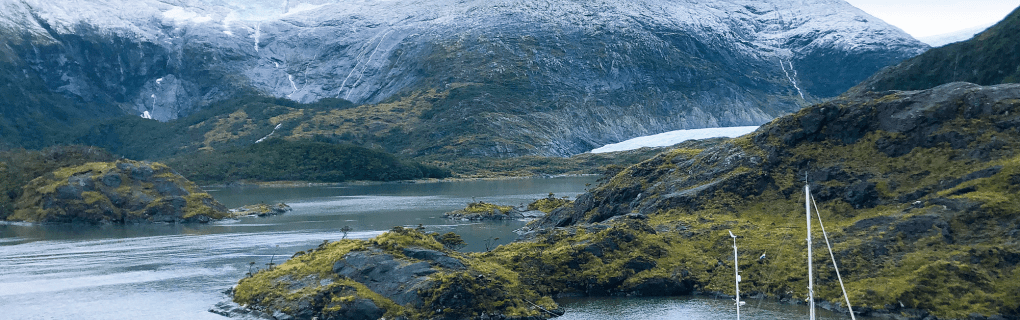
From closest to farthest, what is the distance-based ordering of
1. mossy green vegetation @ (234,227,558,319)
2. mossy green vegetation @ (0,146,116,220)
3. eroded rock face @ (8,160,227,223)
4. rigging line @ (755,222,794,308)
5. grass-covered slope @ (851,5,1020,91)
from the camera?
mossy green vegetation @ (234,227,558,319), rigging line @ (755,222,794,308), eroded rock face @ (8,160,227,223), mossy green vegetation @ (0,146,116,220), grass-covered slope @ (851,5,1020,91)

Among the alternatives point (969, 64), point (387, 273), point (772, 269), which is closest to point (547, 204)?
point (772, 269)

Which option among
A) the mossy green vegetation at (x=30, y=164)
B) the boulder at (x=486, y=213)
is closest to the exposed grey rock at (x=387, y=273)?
the boulder at (x=486, y=213)

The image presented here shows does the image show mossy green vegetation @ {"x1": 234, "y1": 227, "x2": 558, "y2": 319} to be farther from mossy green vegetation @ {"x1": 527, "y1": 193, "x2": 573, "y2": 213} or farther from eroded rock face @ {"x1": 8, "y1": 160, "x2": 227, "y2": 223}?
eroded rock face @ {"x1": 8, "y1": 160, "x2": 227, "y2": 223}

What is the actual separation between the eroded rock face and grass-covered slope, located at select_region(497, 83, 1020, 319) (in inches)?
3163

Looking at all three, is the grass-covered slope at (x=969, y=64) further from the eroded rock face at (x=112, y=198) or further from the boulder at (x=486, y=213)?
the eroded rock face at (x=112, y=198)

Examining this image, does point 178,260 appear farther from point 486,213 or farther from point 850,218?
point 850,218

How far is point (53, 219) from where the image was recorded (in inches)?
5059

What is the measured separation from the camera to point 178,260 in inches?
3332

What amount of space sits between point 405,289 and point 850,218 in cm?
3304

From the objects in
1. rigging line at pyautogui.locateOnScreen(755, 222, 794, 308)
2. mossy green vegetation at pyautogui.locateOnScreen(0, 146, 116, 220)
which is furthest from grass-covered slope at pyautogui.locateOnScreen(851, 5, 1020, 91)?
mossy green vegetation at pyautogui.locateOnScreen(0, 146, 116, 220)

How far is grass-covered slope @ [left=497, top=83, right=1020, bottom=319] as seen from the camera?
168 ft

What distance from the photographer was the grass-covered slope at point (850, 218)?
168ft

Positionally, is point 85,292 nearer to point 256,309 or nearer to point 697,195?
point 256,309

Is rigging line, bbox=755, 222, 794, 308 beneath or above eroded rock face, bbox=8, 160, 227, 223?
beneath
